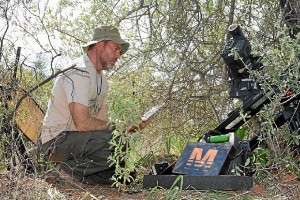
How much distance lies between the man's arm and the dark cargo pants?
2.5 inches

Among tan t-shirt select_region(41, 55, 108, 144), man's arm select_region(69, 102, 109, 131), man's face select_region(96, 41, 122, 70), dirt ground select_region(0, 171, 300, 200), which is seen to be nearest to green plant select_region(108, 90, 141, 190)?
dirt ground select_region(0, 171, 300, 200)

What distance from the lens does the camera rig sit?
15.1 feet

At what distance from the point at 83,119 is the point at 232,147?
1.35m

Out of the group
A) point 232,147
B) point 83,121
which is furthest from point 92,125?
point 232,147

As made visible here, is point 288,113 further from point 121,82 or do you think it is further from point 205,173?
point 121,82

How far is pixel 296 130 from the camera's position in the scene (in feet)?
15.8

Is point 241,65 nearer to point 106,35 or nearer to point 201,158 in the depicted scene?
point 201,158

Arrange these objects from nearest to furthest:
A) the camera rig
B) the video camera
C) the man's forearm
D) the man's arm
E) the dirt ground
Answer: the dirt ground < the camera rig < the video camera < the man's arm < the man's forearm

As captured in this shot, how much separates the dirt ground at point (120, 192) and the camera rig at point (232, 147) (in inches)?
4.0

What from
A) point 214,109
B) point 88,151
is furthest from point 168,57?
point 88,151

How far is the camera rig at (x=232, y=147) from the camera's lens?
4598 millimetres

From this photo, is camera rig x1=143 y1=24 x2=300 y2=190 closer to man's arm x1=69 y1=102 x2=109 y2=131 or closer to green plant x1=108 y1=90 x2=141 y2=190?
green plant x1=108 y1=90 x2=141 y2=190

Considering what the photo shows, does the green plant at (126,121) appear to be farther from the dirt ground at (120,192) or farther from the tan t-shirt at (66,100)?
the tan t-shirt at (66,100)

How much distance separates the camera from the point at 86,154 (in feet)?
17.6
